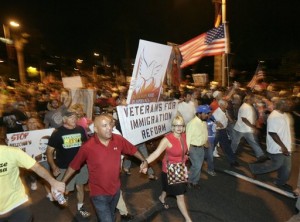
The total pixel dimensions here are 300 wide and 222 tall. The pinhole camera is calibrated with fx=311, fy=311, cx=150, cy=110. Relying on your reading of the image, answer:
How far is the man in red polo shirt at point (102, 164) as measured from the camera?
148 inches

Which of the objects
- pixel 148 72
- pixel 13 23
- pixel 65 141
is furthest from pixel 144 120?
pixel 13 23

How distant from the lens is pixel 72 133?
5.08 metres

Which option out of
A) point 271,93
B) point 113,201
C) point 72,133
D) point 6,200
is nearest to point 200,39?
point 271,93

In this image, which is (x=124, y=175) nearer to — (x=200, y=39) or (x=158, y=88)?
(x=158, y=88)

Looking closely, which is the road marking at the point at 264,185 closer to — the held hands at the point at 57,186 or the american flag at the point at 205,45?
the american flag at the point at 205,45

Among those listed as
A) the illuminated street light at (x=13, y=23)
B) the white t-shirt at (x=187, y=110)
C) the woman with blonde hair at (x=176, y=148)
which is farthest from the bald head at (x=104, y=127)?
the illuminated street light at (x=13, y=23)

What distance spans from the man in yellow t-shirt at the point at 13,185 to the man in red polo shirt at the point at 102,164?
19.7 inches

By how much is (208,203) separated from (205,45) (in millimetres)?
6052

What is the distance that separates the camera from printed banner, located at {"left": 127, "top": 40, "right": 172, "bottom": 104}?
543 centimetres

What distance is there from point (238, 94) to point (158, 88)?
6.07 metres

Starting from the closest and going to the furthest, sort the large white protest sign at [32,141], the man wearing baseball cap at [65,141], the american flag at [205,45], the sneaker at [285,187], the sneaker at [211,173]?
the man wearing baseball cap at [65,141] < the sneaker at [285,187] < the large white protest sign at [32,141] < the sneaker at [211,173] < the american flag at [205,45]

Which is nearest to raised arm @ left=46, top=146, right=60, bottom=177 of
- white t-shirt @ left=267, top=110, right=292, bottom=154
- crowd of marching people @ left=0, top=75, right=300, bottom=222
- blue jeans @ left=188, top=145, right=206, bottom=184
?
crowd of marching people @ left=0, top=75, right=300, bottom=222

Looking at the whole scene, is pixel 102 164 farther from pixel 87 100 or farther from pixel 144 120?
pixel 87 100

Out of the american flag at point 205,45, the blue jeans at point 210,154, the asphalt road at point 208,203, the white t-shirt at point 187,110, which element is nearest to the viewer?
the asphalt road at point 208,203
